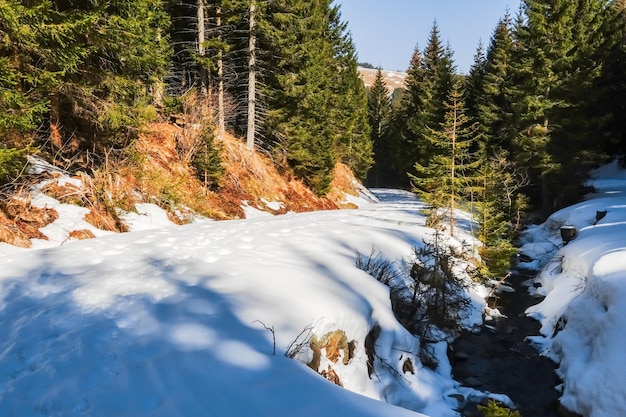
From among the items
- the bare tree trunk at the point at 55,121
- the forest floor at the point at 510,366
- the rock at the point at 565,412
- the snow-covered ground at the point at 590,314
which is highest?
the bare tree trunk at the point at 55,121

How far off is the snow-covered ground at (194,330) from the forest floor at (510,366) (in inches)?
33.4

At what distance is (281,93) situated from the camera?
63.5 feet

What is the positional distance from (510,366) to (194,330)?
7.32 meters

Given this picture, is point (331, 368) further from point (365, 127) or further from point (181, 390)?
point (365, 127)

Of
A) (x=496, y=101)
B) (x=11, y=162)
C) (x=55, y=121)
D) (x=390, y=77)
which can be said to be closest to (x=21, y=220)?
(x=11, y=162)

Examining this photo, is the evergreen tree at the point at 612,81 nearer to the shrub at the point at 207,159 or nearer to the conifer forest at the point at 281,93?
the conifer forest at the point at 281,93

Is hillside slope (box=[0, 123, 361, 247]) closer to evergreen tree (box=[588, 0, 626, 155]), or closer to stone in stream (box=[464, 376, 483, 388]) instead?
stone in stream (box=[464, 376, 483, 388])

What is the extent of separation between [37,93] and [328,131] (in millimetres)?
16629

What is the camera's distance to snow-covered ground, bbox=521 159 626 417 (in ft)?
19.9

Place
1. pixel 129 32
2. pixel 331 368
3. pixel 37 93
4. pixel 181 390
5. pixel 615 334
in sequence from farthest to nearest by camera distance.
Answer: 1. pixel 129 32
2. pixel 37 93
3. pixel 615 334
4. pixel 331 368
5. pixel 181 390

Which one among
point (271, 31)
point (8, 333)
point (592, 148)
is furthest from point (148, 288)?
point (592, 148)

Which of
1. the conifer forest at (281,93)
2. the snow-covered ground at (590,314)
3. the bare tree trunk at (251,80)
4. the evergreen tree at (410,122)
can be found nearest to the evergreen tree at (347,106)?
the conifer forest at (281,93)

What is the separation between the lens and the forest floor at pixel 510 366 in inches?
276

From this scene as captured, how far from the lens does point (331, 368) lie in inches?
181
